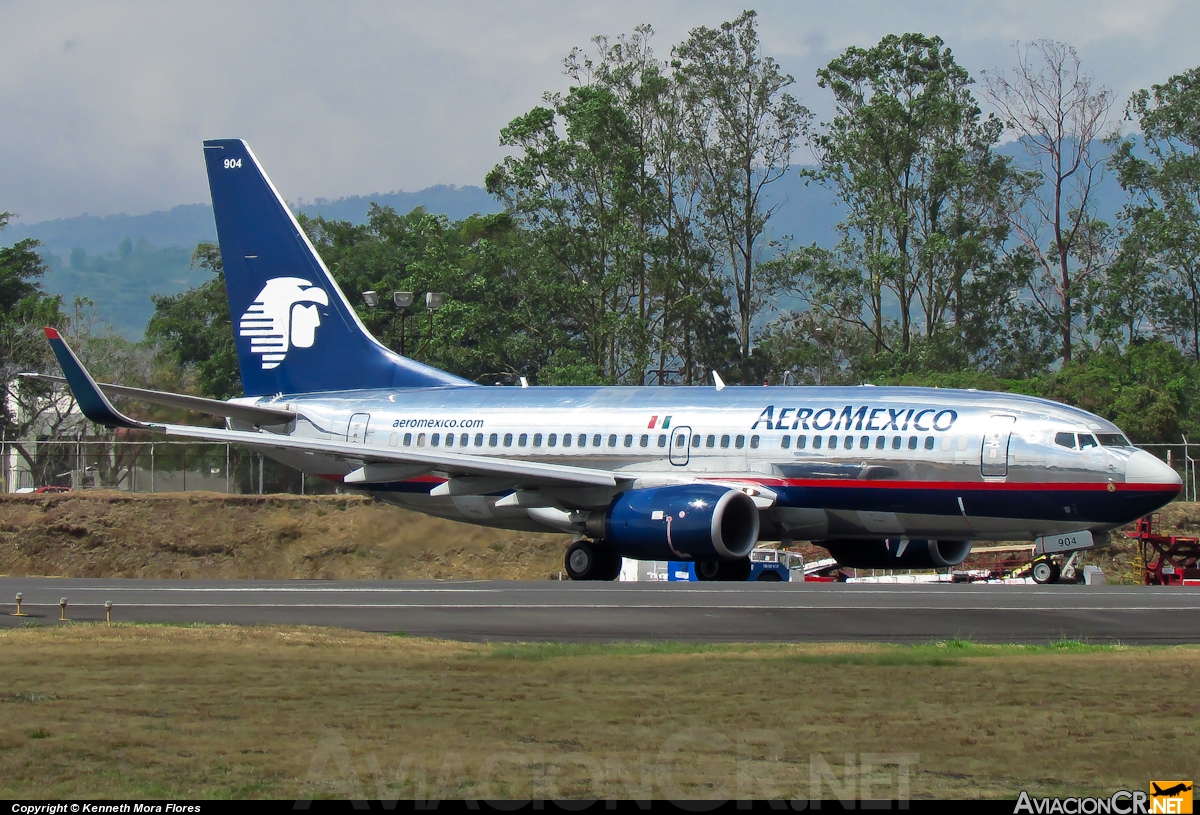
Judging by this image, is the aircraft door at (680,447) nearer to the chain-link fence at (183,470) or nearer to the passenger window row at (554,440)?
the passenger window row at (554,440)

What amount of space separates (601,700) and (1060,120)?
6265 centimetres

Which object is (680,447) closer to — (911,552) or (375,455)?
(911,552)

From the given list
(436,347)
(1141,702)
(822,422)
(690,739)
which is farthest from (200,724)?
(436,347)

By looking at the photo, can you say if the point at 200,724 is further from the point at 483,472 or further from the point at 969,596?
the point at 483,472

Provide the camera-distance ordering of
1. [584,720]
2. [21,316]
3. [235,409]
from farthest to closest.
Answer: [21,316]
[235,409]
[584,720]

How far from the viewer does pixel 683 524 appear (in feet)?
76.7

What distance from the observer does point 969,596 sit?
2016 centimetres

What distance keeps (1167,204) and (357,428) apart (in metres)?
48.1

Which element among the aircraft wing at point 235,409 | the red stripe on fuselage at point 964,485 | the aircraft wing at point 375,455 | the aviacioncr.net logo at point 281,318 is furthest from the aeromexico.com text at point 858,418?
the aviacioncr.net logo at point 281,318

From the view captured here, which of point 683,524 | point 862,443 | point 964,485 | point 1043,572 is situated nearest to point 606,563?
point 683,524

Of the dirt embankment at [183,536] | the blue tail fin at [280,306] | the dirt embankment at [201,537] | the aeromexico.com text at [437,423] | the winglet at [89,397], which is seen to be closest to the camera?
the winglet at [89,397]

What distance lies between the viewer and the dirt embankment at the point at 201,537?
3856 centimetres

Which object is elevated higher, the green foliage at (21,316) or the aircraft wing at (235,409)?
the green foliage at (21,316)

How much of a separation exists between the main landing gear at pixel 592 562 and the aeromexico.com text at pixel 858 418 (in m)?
3.69
